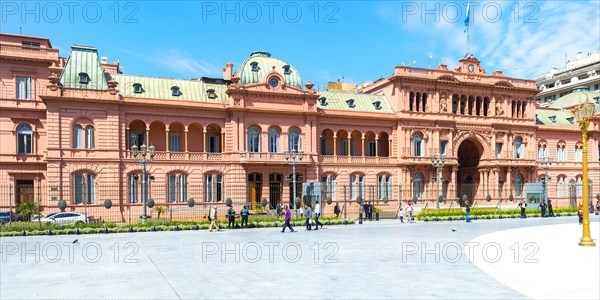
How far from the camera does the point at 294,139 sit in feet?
167

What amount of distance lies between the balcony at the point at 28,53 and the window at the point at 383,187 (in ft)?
114

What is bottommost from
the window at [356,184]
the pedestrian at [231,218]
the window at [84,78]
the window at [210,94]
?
the pedestrian at [231,218]

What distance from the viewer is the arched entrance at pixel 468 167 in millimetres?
60906

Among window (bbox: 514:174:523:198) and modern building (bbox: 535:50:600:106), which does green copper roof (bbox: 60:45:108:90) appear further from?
modern building (bbox: 535:50:600:106)

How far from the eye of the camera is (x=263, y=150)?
49.1 metres

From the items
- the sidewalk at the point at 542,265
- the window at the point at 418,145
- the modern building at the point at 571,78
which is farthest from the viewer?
the modern building at the point at 571,78

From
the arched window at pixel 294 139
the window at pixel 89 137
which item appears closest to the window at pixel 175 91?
the window at pixel 89 137

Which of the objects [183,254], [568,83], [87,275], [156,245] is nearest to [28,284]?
[87,275]

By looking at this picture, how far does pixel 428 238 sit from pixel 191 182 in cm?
2712

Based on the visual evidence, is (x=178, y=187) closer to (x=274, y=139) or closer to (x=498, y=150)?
(x=274, y=139)

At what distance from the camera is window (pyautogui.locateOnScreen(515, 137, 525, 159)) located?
61875mm

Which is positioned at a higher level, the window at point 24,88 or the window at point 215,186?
the window at point 24,88

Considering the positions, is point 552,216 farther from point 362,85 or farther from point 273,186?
point 362,85

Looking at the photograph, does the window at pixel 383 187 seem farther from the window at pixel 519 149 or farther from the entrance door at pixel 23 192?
the entrance door at pixel 23 192
